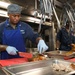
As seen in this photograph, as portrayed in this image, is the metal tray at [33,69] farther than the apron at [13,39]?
No

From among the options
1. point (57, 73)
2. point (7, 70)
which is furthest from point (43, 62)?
point (7, 70)

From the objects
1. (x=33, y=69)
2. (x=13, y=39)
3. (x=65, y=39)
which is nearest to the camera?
(x=33, y=69)

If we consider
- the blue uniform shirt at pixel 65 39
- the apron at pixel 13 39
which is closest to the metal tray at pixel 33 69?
the apron at pixel 13 39

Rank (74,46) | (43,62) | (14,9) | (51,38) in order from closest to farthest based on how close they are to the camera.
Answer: (43,62)
(14,9)
(74,46)
(51,38)

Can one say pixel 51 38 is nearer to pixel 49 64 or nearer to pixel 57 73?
pixel 49 64

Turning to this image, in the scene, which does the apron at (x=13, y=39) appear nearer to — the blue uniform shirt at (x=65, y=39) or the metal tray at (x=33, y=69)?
the metal tray at (x=33, y=69)

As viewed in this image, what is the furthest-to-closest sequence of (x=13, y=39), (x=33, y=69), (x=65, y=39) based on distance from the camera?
1. (x=65, y=39)
2. (x=13, y=39)
3. (x=33, y=69)

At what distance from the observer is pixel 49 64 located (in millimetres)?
1290

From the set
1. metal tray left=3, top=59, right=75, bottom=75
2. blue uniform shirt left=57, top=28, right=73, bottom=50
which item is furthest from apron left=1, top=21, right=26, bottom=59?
blue uniform shirt left=57, top=28, right=73, bottom=50

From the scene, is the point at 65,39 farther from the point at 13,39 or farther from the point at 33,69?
the point at 33,69

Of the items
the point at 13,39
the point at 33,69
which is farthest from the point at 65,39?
the point at 33,69

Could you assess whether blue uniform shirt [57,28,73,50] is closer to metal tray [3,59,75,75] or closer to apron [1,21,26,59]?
apron [1,21,26,59]

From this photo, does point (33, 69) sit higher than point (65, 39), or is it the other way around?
point (65, 39)

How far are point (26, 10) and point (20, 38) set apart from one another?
0.99 meters
